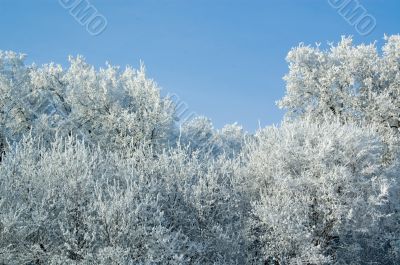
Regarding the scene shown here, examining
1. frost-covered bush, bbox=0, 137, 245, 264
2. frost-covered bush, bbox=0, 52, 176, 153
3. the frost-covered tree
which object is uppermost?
the frost-covered tree

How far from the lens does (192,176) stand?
2930 cm

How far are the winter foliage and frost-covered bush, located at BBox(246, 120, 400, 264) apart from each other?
108mm

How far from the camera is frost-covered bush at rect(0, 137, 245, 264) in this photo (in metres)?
20.9

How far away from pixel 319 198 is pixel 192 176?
25.5 feet

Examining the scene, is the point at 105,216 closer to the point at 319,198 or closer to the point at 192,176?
the point at 192,176

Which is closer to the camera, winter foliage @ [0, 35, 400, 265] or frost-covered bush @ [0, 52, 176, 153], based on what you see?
winter foliage @ [0, 35, 400, 265]

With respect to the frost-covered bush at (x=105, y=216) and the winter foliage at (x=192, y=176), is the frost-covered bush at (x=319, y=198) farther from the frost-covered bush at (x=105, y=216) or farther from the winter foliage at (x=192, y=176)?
the frost-covered bush at (x=105, y=216)

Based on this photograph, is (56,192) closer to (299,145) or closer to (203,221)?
(203,221)

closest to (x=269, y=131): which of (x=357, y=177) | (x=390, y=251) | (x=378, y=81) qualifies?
(x=357, y=177)

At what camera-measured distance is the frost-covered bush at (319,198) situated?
89.5 ft

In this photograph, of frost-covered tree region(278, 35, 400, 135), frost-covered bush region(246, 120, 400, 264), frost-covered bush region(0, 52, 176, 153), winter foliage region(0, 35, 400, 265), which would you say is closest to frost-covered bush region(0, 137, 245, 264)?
winter foliage region(0, 35, 400, 265)

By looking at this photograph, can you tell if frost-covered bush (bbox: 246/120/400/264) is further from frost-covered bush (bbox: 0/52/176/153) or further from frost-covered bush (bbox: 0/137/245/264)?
frost-covered bush (bbox: 0/52/176/153)

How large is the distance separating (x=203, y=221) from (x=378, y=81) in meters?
31.1

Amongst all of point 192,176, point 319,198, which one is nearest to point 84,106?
point 192,176
